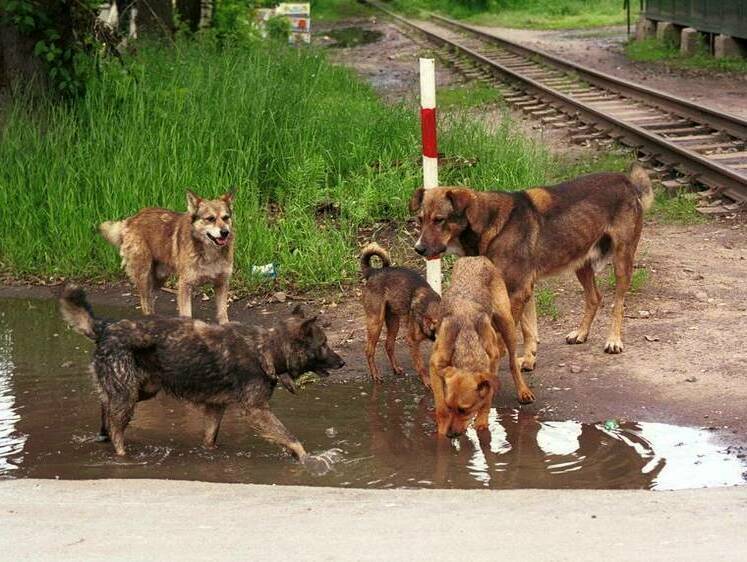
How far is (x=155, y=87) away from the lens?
48.2 ft

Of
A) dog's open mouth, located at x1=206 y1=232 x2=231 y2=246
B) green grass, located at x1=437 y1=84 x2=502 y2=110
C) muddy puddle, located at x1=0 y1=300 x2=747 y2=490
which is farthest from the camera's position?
green grass, located at x1=437 y1=84 x2=502 y2=110

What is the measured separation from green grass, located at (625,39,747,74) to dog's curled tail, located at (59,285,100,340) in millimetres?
17211

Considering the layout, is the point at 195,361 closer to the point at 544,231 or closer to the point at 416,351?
the point at 416,351

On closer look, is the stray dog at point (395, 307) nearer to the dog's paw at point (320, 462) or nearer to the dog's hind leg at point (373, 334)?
the dog's hind leg at point (373, 334)

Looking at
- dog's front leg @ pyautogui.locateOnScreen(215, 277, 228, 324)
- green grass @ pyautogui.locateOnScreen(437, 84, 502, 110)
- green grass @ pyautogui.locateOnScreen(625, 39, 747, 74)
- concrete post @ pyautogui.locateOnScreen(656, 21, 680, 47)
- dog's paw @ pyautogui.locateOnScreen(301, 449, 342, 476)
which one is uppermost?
concrete post @ pyautogui.locateOnScreen(656, 21, 680, 47)

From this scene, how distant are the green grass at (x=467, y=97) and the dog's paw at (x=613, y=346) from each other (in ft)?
35.0

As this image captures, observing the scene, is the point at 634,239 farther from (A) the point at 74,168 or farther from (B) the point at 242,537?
(A) the point at 74,168

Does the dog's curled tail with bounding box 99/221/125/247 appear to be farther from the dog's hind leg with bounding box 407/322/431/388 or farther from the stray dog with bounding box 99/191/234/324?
the dog's hind leg with bounding box 407/322/431/388

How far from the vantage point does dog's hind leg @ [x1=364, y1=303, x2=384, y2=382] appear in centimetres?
870

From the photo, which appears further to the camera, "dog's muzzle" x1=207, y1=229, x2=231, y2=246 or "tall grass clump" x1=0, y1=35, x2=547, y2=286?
"tall grass clump" x1=0, y1=35, x2=547, y2=286

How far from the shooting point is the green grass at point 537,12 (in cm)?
3606

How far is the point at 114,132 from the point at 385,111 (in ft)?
12.5

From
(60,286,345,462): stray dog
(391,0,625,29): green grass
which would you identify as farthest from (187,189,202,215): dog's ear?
(391,0,625,29): green grass

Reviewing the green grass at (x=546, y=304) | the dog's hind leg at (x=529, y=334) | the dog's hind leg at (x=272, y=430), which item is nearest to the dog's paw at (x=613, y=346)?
the dog's hind leg at (x=529, y=334)
